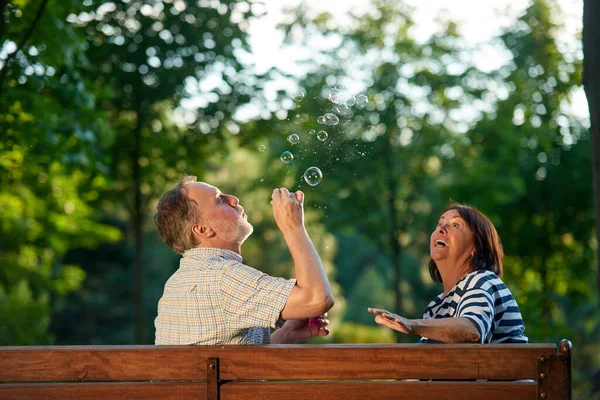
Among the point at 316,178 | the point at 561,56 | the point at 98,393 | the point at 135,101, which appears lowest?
the point at 98,393

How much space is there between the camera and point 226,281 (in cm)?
335

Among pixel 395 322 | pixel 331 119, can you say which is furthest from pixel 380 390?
pixel 331 119

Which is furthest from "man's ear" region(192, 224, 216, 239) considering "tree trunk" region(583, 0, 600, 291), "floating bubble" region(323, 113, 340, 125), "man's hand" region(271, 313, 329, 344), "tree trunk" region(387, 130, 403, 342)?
"tree trunk" region(387, 130, 403, 342)

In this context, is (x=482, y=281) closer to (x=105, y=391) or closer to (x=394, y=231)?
(x=105, y=391)

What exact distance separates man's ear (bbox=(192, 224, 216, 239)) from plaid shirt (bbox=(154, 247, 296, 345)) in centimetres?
8

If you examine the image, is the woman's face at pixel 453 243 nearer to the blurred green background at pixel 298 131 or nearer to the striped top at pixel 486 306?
the striped top at pixel 486 306

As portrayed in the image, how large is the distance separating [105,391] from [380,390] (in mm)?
1035

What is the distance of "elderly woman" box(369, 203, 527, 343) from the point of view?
3240mm

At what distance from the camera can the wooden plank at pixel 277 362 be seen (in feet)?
9.87

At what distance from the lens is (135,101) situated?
12.3 meters

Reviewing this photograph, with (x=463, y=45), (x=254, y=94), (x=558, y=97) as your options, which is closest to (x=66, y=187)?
(x=254, y=94)

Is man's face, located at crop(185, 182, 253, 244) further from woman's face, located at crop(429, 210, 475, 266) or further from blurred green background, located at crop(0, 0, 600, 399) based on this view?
blurred green background, located at crop(0, 0, 600, 399)

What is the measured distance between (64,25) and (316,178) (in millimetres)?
5967

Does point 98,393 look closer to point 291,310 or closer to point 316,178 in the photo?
point 291,310
